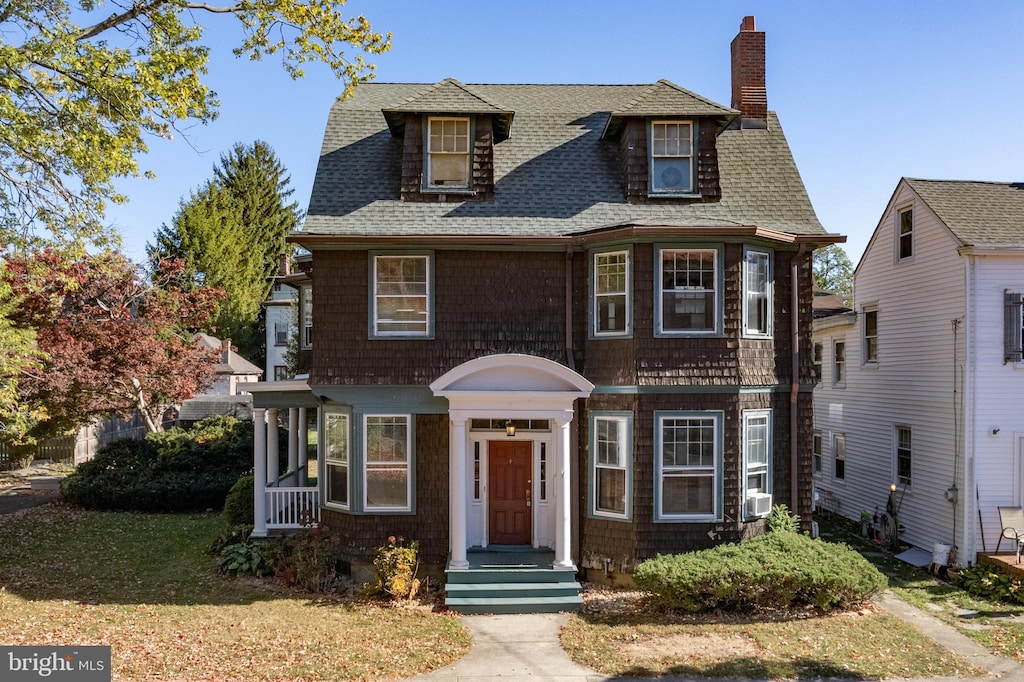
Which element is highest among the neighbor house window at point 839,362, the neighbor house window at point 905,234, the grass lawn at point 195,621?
the neighbor house window at point 905,234

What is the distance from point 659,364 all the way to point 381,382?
4.91m

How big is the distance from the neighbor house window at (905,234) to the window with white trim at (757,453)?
6.33 m

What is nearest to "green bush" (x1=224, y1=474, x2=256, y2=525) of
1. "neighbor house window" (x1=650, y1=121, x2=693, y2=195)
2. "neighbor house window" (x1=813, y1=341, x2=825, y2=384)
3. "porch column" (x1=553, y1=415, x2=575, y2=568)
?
"porch column" (x1=553, y1=415, x2=575, y2=568)

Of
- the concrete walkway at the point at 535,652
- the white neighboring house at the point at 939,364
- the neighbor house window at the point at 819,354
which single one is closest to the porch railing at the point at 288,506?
the concrete walkway at the point at 535,652

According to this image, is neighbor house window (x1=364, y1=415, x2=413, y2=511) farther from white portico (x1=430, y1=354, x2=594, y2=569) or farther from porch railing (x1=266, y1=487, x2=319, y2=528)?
porch railing (x1=266, y1=487, x2=319, y2=528)

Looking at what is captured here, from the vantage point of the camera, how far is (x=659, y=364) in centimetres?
1203

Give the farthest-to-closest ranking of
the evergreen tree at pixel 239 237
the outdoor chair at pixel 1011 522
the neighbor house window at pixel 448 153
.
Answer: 1. the evergreen tree at pixel 239 237
2. the neighbor house window at pixel 448 153
3. the outdoor chair at pixel 1011 522

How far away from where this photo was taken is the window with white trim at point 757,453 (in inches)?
483

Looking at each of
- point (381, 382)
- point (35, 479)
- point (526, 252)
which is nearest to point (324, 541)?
point (381, 382)

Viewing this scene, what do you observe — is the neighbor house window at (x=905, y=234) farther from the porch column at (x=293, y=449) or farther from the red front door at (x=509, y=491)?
the porch column at (x=293, y=449)

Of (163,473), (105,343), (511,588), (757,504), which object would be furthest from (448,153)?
(105,343)

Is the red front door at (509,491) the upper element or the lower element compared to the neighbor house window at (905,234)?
lower

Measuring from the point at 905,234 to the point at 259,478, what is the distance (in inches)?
593

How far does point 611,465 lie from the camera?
12312mm
